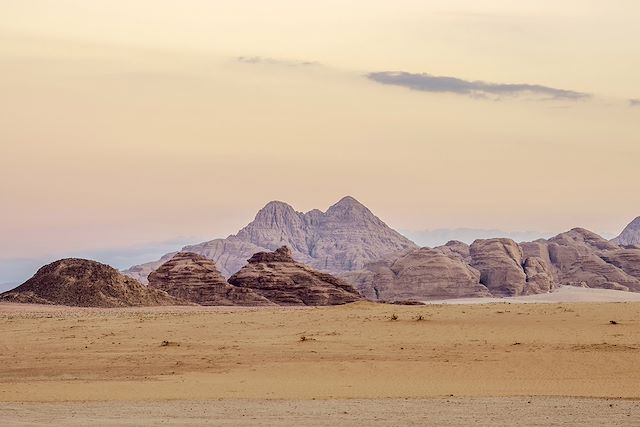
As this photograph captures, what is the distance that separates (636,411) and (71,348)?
27.3 meters

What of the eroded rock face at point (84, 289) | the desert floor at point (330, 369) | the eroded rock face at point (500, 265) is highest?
the eroded rock face at point (500, 265)

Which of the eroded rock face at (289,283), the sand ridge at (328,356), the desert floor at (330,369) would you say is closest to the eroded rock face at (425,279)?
the eroded rock face at (289,283)

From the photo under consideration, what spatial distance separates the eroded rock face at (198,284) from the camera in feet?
326

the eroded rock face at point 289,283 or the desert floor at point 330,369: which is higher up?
the eroded rock face at point 289,283

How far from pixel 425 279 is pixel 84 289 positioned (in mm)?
63609

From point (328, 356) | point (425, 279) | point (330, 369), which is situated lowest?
point (330, 369)

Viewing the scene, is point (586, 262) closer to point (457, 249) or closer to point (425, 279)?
point (457, 249)

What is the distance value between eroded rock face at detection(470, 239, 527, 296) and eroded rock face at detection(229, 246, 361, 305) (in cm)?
3824

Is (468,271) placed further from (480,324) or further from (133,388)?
(133,388)

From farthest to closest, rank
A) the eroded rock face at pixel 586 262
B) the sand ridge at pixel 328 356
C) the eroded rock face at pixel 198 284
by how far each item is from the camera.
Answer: the eroded rock face at pixel 586 262
the eroded rock face at pixel 198 284
the sand ridge at pixel 328 356

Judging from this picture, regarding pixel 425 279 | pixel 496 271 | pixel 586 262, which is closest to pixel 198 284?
pixel 425 279

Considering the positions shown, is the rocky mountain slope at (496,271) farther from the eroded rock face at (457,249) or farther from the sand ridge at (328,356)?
the sand ridge at (328,356)

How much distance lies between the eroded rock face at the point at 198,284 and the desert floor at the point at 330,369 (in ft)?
130

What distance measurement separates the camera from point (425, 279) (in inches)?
5458
